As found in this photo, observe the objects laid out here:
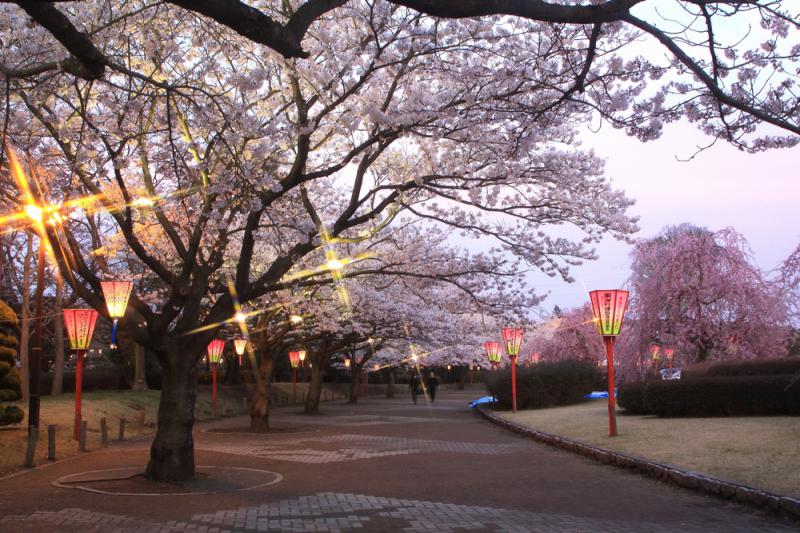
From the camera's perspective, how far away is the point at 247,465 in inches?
549

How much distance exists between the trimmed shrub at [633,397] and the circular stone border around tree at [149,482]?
1218cm

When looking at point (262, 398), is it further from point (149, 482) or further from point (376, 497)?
point (376, 497)

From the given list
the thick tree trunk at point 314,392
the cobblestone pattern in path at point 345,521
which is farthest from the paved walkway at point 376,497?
the thick tree trunk at point 314,392

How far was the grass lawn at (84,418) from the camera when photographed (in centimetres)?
1512

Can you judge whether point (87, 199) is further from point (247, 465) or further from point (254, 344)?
point (254, 344)

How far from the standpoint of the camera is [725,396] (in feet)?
60.0

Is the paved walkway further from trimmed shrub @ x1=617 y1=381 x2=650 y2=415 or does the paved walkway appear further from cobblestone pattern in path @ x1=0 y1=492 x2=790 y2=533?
trimmed shrub @ x1=617 y1=381 x2=650 y2=415

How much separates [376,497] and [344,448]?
788 centimetres

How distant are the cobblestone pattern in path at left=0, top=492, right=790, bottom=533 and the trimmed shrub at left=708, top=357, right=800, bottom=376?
13.1 metres

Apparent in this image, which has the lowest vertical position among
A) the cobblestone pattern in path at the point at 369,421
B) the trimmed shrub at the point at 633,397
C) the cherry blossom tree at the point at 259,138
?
the cobblestone pattern in path at the point at 369,421

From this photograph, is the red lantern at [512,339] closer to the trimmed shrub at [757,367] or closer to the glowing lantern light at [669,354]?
the glowing lantern light at [669,354]

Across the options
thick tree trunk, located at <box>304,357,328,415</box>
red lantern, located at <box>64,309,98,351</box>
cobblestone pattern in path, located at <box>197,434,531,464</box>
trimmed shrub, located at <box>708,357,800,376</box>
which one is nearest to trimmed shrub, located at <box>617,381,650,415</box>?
trimmed shrub, located at <box>708,357,800,376</box>

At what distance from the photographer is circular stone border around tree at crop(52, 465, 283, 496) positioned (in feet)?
34.0

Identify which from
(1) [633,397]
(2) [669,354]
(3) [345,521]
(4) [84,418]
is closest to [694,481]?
(3) [345,521]
